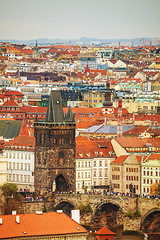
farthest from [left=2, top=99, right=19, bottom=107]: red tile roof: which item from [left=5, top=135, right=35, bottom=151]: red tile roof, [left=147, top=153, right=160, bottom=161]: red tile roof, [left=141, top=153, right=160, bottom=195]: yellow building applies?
[left=141, top=153, right=160, bottom=195]: yellow building

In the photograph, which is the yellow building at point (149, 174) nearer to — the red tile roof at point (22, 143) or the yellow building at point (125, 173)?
the yellow building at point (125, 173)

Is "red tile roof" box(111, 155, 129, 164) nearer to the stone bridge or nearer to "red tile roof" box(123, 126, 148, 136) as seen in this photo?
the stone bridge

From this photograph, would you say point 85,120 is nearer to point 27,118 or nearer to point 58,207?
point 27,118

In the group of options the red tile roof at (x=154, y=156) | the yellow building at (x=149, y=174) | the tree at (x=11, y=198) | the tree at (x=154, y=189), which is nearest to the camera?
the tree at (x=11, y=198)

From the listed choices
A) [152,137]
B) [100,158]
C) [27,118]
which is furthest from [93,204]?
[27,118]

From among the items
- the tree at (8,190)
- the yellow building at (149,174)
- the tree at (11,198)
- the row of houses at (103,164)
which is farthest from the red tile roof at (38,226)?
the yellow building at (149,174)

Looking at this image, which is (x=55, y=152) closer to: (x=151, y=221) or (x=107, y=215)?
(x=107, y=215)
